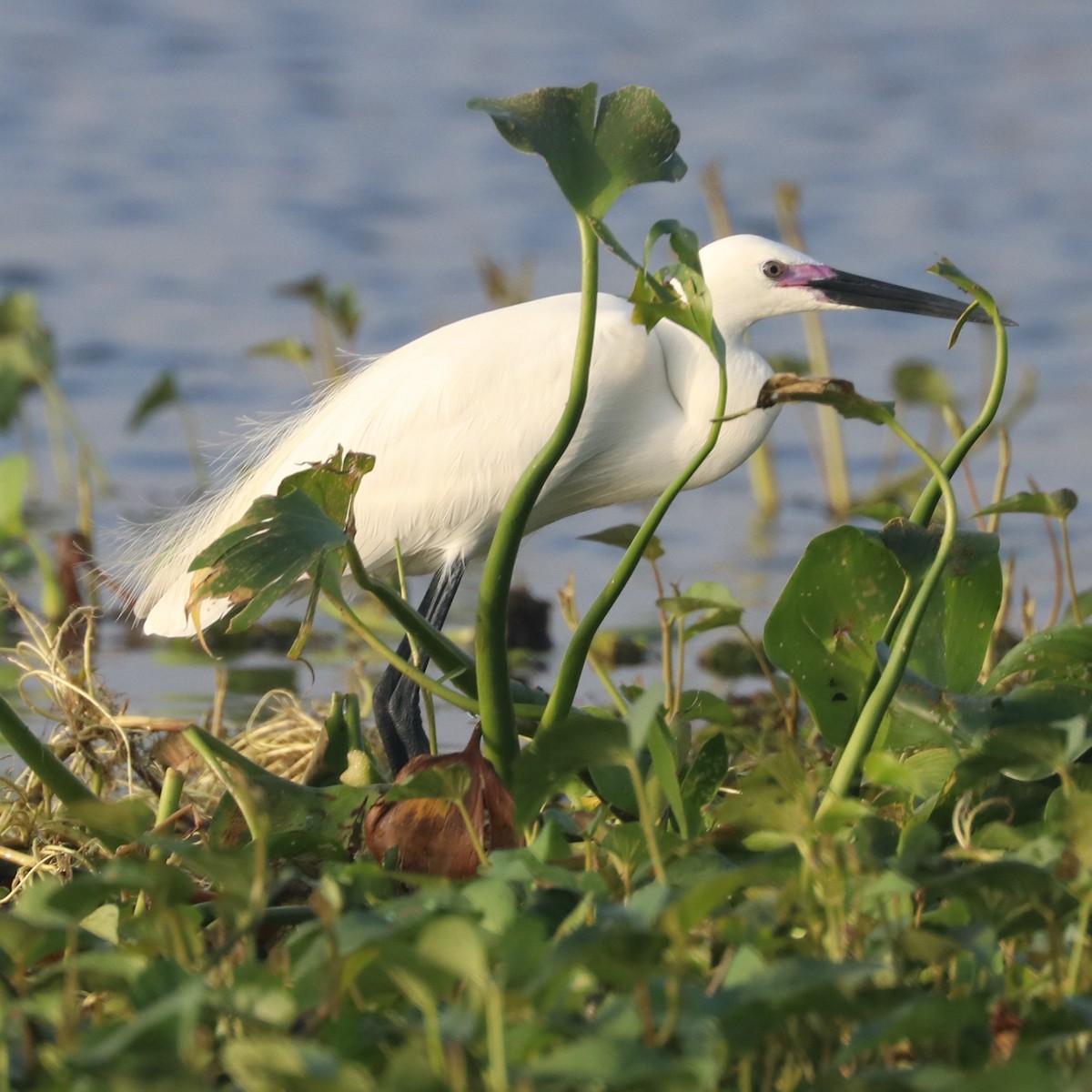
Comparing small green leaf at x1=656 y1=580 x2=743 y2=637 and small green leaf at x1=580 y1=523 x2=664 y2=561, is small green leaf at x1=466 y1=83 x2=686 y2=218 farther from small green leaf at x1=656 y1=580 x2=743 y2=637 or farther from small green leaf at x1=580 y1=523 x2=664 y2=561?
small green leaf at x1=580 y1=523 x2=664 y2=561

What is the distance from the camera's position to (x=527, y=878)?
1729 mm

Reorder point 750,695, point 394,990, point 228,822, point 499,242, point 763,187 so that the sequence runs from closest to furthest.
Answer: point 394,990 → point 228,822 → point 750,695 → point 499,242 → point 763,187

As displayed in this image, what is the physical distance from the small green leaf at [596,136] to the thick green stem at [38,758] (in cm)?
81

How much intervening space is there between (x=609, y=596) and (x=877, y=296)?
4.82ft

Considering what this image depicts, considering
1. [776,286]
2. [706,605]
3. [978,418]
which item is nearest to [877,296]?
[776,286]

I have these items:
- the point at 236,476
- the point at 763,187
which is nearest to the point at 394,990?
the point at 236,476

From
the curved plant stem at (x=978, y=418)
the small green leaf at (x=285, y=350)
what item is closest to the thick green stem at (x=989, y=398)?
the curved plant stem at (x=978, y=418)

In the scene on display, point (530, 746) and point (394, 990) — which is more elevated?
point (530, 746)

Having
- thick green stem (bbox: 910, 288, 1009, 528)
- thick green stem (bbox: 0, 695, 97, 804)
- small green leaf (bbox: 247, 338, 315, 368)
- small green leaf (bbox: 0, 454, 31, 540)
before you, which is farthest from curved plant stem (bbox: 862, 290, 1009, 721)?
small green leaf (bbox: 247, 338, 315, 368)

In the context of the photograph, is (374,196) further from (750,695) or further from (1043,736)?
(1043,736)

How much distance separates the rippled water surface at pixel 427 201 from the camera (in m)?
6.05

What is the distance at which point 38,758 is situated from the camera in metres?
2.05

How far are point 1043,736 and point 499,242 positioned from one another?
6058 mm

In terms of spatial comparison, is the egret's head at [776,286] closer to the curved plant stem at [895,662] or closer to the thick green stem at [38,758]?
the curved plant stem at [895,662]
